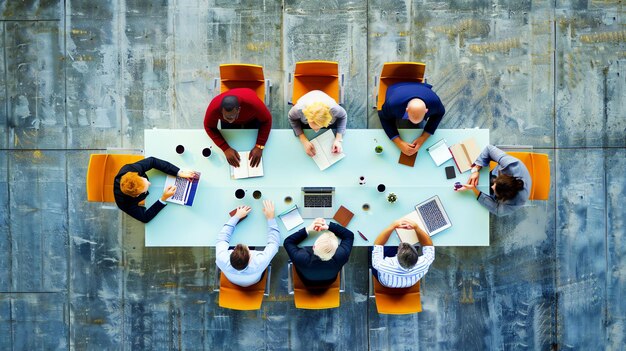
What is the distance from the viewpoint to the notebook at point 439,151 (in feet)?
11.1

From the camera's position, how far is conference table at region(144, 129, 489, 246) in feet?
11.1

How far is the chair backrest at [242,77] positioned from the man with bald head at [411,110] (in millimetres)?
1017

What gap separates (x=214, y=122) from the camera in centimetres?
324

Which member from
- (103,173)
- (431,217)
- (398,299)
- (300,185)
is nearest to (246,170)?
(300,185)

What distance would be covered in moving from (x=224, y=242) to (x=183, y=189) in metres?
0.51

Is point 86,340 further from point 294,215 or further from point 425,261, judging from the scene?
point 425,261

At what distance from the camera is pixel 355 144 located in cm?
339

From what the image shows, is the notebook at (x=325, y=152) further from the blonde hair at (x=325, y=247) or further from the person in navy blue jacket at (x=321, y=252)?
the blonde hair at (x=325, y=247)

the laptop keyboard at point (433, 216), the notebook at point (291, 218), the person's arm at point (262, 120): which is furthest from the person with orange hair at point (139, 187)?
the laptop keyboard at point (433, 216)

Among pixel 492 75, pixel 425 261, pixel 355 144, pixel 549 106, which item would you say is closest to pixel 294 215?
pixel 355 144

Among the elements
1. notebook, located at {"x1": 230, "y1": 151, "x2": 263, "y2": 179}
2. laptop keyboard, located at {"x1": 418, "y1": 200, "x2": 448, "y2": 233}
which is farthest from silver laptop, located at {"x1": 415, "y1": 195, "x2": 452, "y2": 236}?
notebook, located at {"x1": 230, "y1": 151, "x2": 263, "y2": 179}

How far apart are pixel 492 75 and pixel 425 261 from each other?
1.99m

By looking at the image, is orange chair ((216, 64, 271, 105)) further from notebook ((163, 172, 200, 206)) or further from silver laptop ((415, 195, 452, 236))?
silver laptop ((415, 195, 452, 236))

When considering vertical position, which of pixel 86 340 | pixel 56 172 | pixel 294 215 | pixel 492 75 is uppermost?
pixel 492 75
